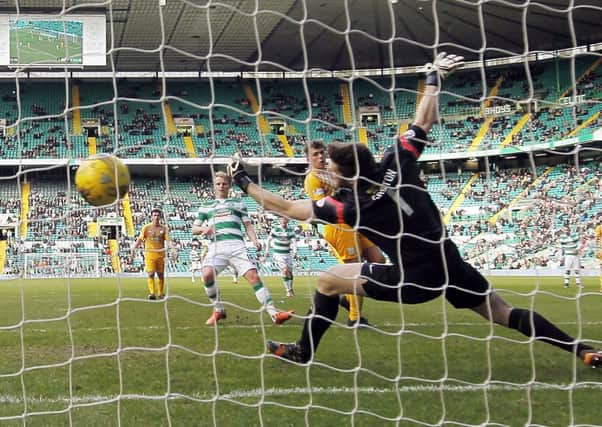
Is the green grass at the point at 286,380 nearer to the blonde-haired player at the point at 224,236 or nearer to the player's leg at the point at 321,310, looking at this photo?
the player's leg at the point at 321,310

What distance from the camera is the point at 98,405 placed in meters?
4.09

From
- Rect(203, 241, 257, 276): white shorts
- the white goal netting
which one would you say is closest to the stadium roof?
the white goal netting

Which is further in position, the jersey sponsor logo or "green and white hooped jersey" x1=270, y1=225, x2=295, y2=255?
"green and white hooped jersey" x1=270, y1=225, x2=295, y2=255

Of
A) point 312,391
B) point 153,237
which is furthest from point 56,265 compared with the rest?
point 312,391

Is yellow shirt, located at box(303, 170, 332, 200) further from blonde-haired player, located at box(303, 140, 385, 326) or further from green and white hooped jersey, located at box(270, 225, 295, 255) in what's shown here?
green and white hooped jersey, located at box(270, 225, 295, 255)

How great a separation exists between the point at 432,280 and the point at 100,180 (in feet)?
7.40

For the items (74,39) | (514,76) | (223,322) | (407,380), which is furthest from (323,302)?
(514,76)

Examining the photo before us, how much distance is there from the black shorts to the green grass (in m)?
0.20

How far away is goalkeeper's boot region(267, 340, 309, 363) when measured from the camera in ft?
16.1

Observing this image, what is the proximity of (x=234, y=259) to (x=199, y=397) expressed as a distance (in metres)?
3.59

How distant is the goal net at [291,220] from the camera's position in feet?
14.1

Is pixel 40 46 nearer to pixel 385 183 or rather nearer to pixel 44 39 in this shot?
pixel 44 39

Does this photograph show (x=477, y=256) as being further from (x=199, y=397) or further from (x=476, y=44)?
(x=199, y=397)

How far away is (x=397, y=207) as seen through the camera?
4254 millimetres
